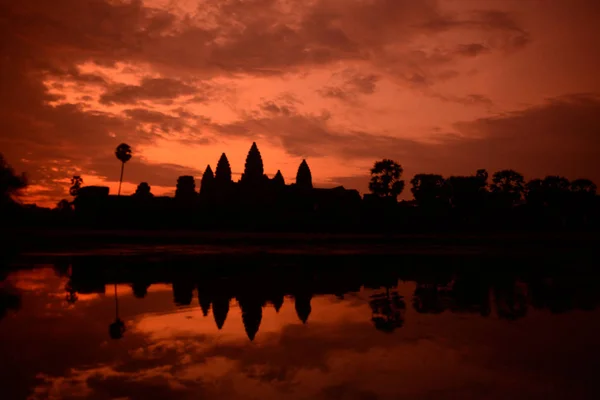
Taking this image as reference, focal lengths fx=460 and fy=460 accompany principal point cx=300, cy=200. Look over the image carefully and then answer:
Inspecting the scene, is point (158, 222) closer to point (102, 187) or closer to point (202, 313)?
point (102, 187)

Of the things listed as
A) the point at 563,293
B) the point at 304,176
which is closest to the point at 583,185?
the point at 304,176

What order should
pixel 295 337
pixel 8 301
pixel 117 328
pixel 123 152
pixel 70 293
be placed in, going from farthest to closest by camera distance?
1. pixel 123 152
2. pixel 70 293
3. pixel 8 301
4. pixel 117 328
5. pixel 295 337

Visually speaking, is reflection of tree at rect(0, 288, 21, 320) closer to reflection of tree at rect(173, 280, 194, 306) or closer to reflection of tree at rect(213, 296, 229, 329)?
reflection of tree at rect(173, 280, 194, 306)

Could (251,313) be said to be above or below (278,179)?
below

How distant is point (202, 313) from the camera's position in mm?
9969

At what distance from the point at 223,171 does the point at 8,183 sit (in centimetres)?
4394

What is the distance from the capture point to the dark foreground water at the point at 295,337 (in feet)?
18.7

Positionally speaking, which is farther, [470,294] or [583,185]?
[583,185]

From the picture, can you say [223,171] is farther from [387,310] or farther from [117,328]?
[117,328]

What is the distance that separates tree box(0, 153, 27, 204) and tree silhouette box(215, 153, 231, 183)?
4139cm

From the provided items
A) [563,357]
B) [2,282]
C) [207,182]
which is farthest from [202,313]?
[207,182]

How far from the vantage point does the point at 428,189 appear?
89688 millimetres

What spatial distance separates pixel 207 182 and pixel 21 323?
9255cm

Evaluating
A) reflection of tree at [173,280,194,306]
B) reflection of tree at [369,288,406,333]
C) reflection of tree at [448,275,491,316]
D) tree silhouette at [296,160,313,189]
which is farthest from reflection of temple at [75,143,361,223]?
reflection of tree at [369,288,406,333]
